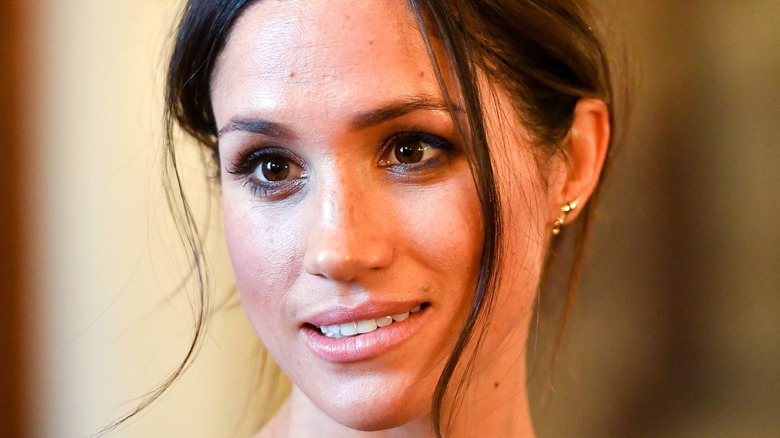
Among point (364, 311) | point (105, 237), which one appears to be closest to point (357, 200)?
point (364, 311)

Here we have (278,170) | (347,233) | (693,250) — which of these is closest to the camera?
(347,233)

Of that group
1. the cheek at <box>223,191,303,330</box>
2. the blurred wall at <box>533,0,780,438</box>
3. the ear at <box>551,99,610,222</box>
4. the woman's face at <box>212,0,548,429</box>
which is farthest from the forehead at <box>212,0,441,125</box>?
the blurred wall at <box>533,0,780,438</box>

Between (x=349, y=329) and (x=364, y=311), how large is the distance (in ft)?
0.12

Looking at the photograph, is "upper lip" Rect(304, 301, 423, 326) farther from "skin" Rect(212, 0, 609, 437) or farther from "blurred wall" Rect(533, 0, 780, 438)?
"blurred wall" Rect(533, 0, 780, 438)

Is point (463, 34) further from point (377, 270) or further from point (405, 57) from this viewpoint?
point (377, 270)

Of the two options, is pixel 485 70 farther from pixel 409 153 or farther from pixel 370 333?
pixel 370 333

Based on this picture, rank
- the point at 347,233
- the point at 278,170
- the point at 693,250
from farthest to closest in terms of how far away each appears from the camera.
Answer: the point at 693,250, the point at 278,170, the point at 347,233

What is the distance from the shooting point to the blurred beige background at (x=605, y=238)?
2.98 ft

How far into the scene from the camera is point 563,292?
3.36ft

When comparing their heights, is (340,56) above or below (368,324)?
above

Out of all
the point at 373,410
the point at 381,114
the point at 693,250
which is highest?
the point at 381,114

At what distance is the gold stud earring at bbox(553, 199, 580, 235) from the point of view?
34.1 inches

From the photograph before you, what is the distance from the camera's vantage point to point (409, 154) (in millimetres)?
742

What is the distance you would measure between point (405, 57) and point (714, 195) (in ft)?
1.58
